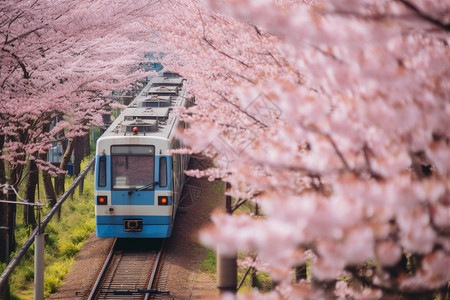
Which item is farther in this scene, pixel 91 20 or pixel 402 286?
pixel 91 20

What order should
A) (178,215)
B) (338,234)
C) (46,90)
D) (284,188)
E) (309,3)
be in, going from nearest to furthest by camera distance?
(338,234)
(284,188)
(309,3)
(46,90)
(178,215)

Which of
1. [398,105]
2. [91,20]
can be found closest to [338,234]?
[398,105]

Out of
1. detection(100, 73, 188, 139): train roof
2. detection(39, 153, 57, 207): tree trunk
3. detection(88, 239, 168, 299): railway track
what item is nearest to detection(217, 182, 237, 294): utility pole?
detection(88, 239, 168, 299): railway track

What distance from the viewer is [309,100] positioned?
97.7 inches

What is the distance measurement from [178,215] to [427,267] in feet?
39.7

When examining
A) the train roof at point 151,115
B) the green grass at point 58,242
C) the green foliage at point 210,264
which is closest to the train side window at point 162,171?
the train roof at point 151,115

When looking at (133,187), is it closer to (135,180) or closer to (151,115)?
(135,180)

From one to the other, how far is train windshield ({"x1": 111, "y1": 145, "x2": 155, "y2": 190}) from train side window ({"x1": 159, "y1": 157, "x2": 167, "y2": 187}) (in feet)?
0.48

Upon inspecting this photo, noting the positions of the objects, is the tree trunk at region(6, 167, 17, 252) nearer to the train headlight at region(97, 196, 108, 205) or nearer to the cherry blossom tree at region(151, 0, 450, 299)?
the train headlight at region(97, 196, 108, 205)

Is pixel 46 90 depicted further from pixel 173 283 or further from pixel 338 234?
pixel 338 234

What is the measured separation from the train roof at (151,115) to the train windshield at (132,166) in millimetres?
319

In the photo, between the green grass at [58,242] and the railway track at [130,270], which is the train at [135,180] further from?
the green grass at [58,242]

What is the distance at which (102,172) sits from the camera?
429 inches

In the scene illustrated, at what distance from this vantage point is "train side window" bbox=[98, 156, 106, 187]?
35.5ft
